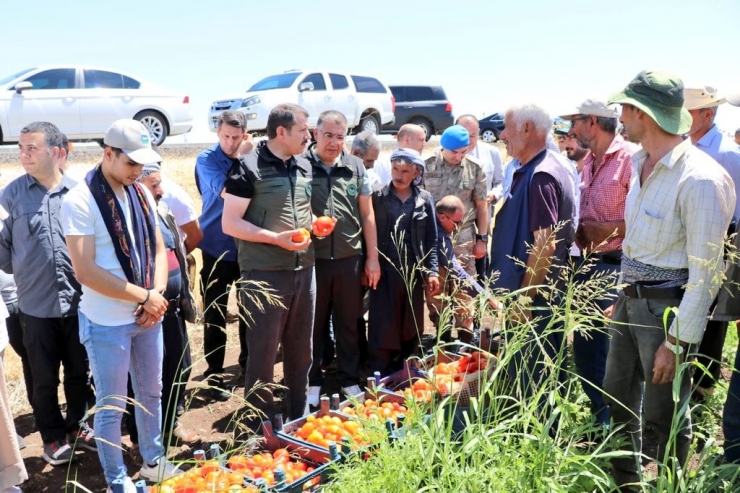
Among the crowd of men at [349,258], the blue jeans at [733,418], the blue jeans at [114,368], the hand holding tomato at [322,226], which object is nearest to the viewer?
the crowd of men at [349,258]

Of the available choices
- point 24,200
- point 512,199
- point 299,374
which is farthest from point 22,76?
point 512,199

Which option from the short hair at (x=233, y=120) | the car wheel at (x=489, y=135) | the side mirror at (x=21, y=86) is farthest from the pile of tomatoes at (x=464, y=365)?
the car wheel at (x=489, y=135)

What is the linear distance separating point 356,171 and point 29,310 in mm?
2306

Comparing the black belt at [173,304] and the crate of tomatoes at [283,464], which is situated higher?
the black belt at [173,304]

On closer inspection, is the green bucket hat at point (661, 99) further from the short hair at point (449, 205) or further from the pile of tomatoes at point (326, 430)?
the short hair at point (449, 205)

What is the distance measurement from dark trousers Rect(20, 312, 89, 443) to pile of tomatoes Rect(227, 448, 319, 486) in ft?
4.43

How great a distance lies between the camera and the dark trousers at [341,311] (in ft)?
16.0

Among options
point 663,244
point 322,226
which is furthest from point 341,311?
point 663,244

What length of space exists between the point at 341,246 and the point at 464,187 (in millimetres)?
1584

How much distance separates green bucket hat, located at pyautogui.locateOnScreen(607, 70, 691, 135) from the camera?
290 centimetres

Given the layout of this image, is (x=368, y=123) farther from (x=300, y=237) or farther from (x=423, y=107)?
(x=300, y=237)

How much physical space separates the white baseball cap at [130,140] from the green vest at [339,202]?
160 cm

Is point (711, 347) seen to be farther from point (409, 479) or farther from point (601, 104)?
point (409, 479)

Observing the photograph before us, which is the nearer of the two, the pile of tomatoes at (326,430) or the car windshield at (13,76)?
the pile of tomatoes at (326,430)
